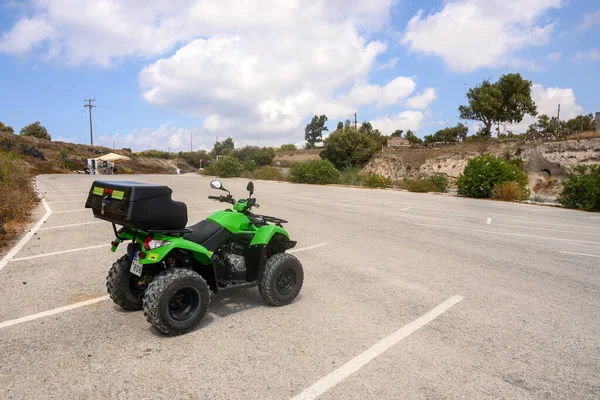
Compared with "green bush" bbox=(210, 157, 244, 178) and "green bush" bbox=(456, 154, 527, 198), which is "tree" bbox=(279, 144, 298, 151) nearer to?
"green bush" bbox=(210, 157, 244, 178)

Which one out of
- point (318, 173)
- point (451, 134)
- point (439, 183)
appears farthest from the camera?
point (451, 134)

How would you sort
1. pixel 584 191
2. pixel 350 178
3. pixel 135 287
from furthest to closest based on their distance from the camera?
pixel 350 178 → pixel 584 191 → pixel 135 287

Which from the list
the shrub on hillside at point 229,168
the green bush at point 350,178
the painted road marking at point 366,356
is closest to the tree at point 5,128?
the shrub on hillside at point 229,168

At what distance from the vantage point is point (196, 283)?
3768mm

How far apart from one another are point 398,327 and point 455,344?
58cm

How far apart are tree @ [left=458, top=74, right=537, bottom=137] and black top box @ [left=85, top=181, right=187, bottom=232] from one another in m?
47.7

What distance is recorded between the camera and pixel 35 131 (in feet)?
234

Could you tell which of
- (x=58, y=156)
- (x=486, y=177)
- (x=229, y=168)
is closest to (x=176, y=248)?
(x=486, y=177)

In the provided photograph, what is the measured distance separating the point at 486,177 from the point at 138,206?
22.9m

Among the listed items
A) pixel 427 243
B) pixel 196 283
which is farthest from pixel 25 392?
pixel 427 243

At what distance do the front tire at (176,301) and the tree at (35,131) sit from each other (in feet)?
268

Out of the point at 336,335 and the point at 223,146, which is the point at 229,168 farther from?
the point at 223,146

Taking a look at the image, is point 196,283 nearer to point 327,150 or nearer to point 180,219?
point 180,219

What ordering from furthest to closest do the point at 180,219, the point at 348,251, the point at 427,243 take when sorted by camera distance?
the point at 427,243, the point at 348,251, the point at 180,219
